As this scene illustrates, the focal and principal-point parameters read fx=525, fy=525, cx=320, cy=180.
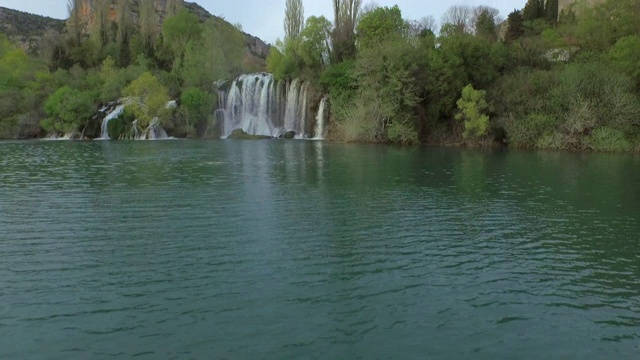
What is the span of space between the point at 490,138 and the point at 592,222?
39.7 meters

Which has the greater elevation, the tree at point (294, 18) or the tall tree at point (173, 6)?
the tall tree at point (173, 6)

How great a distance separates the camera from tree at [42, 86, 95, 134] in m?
75.5

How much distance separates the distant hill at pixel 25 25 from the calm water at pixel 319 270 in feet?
502

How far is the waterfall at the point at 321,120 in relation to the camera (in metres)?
71.9

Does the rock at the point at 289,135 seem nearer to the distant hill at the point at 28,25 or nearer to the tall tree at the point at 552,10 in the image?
the tall tree at the point at 552,10

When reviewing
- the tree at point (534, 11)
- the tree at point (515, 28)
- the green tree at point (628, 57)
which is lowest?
the green tree at point (628, 57)

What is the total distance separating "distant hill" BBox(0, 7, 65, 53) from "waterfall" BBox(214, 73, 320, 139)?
101584 millimetres

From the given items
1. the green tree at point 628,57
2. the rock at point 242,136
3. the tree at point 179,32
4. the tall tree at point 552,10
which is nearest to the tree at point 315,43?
the rock at point 242,136

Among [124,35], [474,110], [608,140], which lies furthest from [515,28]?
[124,35]

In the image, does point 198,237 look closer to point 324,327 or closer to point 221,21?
point 324,327

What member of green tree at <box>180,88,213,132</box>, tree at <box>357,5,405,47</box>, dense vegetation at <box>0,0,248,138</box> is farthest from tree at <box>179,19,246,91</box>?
tree at <box>357,5,405,47</box>

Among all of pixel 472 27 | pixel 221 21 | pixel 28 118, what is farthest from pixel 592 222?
pixel 472 27

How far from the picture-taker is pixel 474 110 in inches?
2217

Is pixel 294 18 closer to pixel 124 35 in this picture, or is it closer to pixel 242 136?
pixel 242 136
